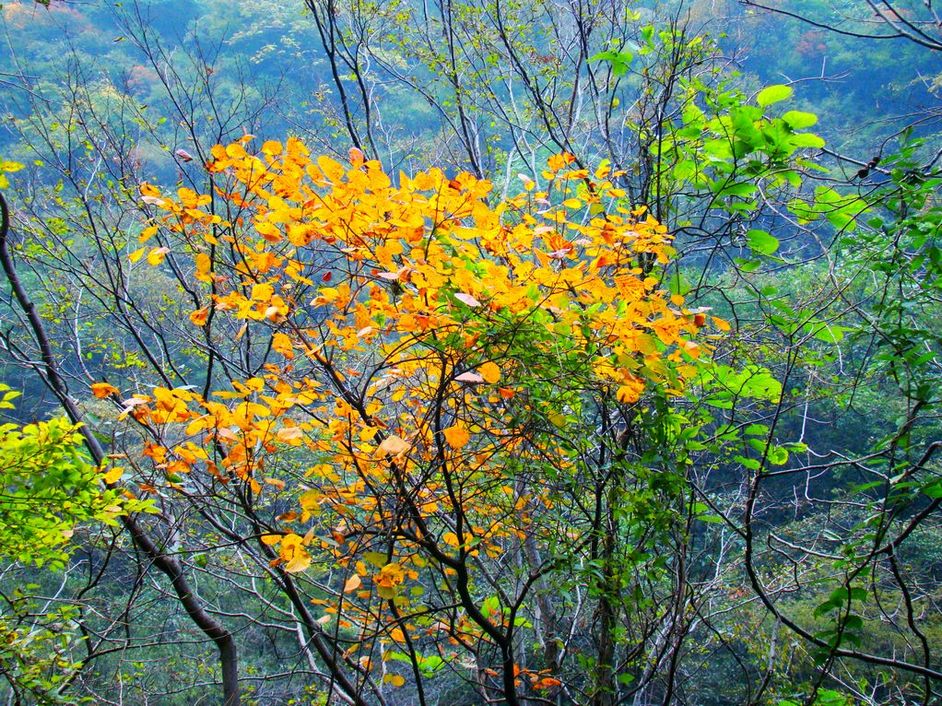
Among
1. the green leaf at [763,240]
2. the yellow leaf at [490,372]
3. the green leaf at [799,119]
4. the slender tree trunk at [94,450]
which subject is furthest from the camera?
the slender tree trunk at [94,450]

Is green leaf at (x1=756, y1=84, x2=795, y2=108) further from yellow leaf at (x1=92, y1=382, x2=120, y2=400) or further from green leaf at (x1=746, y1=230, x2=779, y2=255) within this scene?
yellow leaf at (x1=92, y1=382, x2=120, y2=400)

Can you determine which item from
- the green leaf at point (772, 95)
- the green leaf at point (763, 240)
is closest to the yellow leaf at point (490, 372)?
the green leaf at point (763, 240)

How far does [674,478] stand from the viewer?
1.58m

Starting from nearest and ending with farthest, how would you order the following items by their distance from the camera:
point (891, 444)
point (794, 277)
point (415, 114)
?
point (891, 444) → point (794, 277) → point (415, 114)

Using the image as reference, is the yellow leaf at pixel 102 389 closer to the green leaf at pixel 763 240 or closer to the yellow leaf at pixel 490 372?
the yellow leaf at pixel 490 372

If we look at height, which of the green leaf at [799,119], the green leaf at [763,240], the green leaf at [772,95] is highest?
the green leaf at [772,95]

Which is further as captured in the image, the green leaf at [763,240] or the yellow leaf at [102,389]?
the green leaf at [763,240]

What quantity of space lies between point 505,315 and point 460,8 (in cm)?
283

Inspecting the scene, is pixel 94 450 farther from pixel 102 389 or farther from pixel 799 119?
pixel 799 119

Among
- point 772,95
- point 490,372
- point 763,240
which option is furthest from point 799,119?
point 490,372

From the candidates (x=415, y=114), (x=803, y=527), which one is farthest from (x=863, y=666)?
(x=415, y=114)

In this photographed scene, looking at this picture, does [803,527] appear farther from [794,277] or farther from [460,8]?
[460,8]

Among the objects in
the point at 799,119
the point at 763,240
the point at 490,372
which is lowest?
the point at 490,372

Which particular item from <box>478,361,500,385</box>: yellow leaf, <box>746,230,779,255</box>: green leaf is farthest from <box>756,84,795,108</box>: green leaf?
<box>478,361,500,385</box>: yellow leaf
